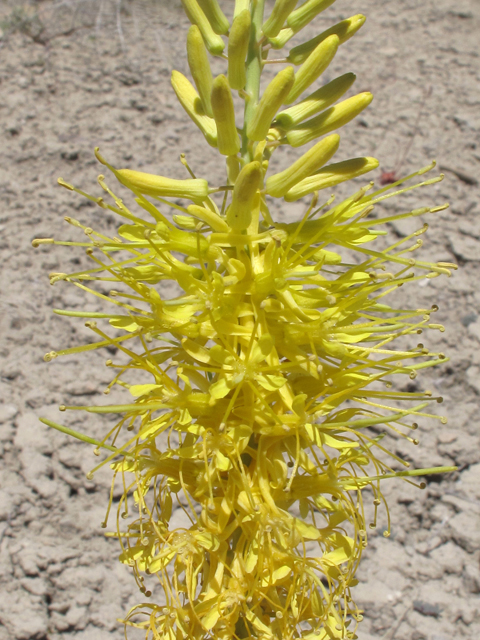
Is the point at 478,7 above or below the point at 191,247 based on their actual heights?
above

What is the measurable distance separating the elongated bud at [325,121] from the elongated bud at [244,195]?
221 millimetres

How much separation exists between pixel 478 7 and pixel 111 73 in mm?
2974

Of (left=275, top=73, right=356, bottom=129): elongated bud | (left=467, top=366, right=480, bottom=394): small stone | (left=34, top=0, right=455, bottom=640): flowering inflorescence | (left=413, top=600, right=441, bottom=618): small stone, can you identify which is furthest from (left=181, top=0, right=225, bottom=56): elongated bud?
(left=413, top=600, right=441, bottom=618): small stone

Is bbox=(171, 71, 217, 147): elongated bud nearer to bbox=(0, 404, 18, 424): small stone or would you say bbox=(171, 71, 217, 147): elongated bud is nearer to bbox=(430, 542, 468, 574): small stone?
bbox=(0, 404, 18, 424): small stone

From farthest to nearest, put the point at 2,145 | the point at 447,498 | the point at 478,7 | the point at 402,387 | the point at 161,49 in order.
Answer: the point at 478,7 → the point at 161,49 → the point at 2,145 → the point at 402,387 → the point at 447,498

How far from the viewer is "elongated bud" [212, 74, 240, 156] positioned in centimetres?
104

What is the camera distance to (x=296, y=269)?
1179 millimetres

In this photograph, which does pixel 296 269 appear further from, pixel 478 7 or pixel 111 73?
pixel 478 7

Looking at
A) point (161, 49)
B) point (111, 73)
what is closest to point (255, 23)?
point (111, 73)

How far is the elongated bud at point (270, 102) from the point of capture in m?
1.10

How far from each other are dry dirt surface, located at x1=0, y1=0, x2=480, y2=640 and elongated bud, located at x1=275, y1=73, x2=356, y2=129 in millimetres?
1598

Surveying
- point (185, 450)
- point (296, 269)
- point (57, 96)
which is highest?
point (57, 96)

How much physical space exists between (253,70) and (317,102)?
0.16 meters

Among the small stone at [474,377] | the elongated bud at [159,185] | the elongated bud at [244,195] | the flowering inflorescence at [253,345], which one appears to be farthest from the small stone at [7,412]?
the small stone at [474,377]
